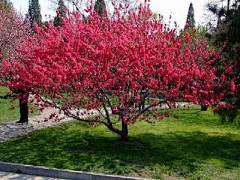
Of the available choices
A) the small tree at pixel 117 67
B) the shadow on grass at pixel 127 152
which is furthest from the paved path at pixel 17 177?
the small tree at pixel 117 67

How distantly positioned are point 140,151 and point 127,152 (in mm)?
369

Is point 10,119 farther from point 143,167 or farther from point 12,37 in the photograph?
point 143,167

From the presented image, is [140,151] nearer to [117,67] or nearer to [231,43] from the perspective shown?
[117,67]

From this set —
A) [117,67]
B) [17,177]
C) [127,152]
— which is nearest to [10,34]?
[117,67]

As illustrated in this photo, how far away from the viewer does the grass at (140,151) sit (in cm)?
795

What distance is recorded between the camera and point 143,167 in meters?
8.03

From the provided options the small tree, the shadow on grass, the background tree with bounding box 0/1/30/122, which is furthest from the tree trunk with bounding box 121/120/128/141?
the background tree with bounding box 0/1/30/122

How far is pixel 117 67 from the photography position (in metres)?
8.90

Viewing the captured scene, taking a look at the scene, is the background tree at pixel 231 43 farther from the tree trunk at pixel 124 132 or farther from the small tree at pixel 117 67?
the tree trunk at pixel 124 132

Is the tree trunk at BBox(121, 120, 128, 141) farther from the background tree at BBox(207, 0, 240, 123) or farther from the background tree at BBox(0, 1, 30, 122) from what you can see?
the background tree at BBox(0, 1, 30, 122)

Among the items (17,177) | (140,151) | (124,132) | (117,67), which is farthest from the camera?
(124,132)

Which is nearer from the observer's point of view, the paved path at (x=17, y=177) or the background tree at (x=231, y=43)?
the paved path at (x=17, y=177)

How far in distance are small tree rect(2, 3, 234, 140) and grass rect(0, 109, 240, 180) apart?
3.81 feet

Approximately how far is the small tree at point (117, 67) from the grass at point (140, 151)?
3.81 ft
